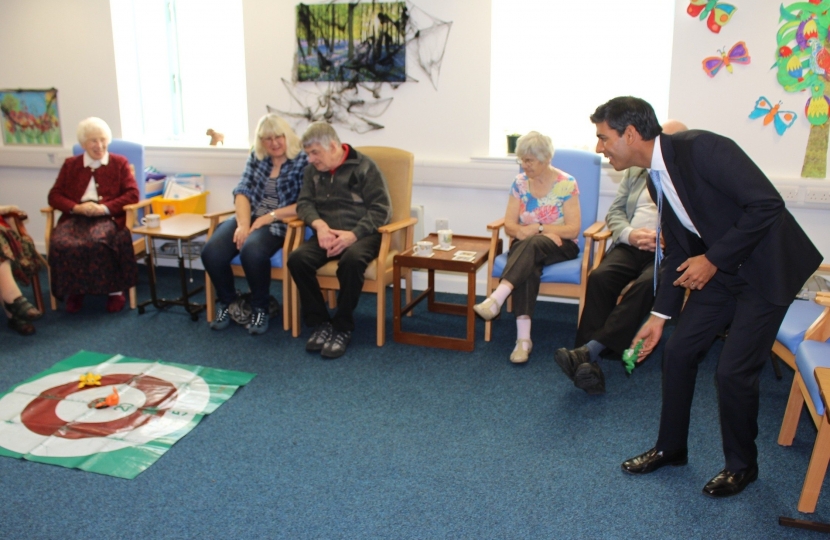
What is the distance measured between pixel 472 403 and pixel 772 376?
1.43 metres

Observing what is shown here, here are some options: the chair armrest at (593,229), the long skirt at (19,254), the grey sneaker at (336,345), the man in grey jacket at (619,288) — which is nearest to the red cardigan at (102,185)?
the long skirt at (19,254)

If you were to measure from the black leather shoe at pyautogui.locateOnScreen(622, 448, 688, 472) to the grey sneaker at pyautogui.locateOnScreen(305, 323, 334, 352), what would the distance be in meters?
→ 1.62

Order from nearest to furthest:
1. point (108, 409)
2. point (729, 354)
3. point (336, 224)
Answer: point (729, 354)
point (108, 409)
point (336, 224)

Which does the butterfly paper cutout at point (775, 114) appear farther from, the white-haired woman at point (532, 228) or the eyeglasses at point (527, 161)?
the eyeglasses at point (527, 161)

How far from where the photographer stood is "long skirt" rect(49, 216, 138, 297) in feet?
13.0

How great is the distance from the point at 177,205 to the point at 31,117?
1589mm

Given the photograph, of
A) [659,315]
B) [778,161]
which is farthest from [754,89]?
[659,315]

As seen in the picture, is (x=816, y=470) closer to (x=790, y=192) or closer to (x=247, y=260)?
(x=790, y=192)

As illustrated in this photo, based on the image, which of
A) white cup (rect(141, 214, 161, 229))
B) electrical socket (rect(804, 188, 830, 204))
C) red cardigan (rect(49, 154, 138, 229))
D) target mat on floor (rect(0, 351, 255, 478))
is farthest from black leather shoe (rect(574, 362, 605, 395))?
red cardigan (rect(49, 154, 138, 229))

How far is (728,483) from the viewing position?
2.21m

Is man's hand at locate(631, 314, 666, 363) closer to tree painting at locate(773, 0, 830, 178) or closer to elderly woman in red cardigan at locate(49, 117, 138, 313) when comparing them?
tree painting at locate(773, 0, 830, 178)

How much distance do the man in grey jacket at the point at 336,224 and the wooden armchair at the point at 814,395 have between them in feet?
6.47

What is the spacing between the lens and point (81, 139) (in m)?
4.10

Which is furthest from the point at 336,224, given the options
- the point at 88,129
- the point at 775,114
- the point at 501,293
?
the point at 775,114
